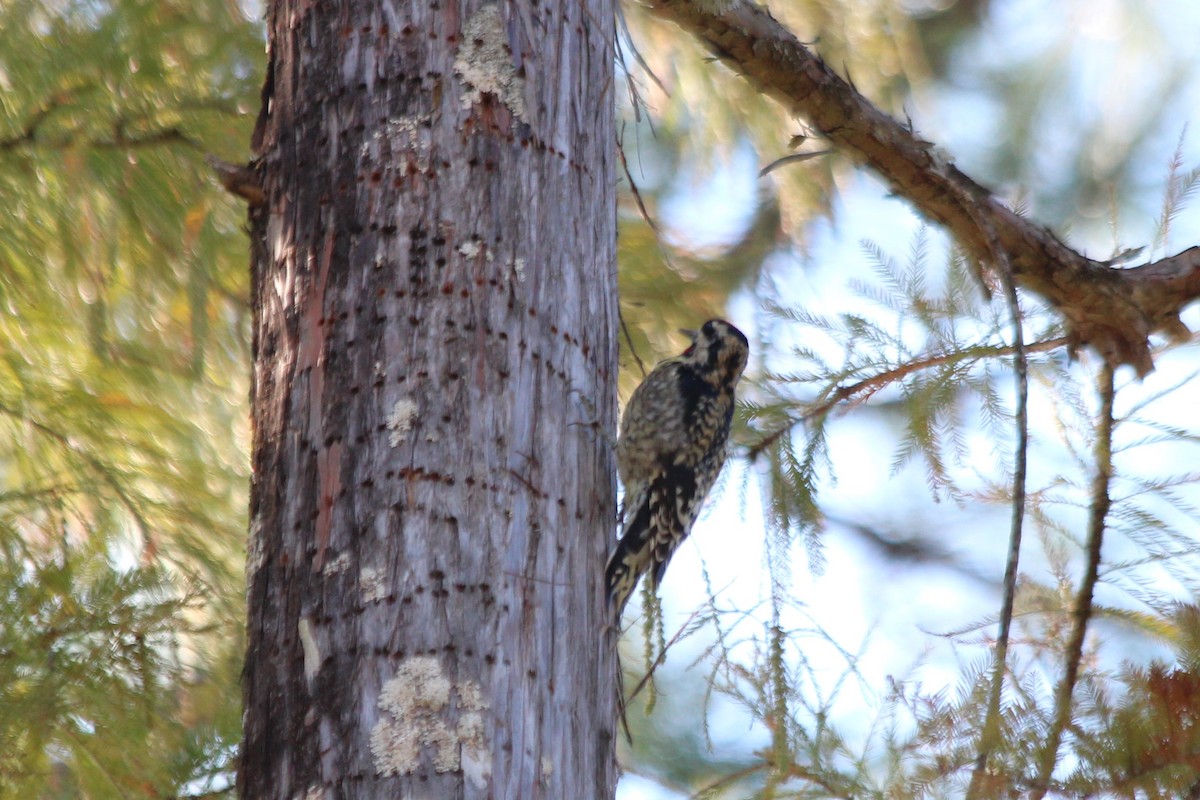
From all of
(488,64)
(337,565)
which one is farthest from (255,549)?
(488,64)

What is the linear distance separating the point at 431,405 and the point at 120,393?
5.24 feet

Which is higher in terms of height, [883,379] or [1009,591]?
[883,379]

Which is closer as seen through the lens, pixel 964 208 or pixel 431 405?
pixel 431 405

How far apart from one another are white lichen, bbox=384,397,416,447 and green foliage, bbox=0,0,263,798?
111cm

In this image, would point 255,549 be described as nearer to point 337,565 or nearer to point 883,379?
point 337,565

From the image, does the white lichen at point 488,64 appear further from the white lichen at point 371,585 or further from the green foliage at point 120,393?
the green foliage at point 120,393

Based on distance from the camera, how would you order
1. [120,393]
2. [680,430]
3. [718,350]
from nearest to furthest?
1. [120,393]
2. [680,430]
3. [718,350]

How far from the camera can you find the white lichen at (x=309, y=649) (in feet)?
6.18

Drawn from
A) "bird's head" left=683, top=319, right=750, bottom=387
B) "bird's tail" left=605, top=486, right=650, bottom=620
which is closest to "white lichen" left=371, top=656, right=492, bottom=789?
"bird's tail" left=605, top=486, right=650, bottom=620

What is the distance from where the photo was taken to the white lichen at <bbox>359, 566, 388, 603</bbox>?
6.21ft

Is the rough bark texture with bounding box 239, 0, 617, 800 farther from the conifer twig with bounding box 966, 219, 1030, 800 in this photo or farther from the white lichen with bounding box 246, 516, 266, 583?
the conifer twig with bounding box 966, 219, 1030, 800

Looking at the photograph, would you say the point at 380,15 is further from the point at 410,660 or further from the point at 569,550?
the point at 410,660

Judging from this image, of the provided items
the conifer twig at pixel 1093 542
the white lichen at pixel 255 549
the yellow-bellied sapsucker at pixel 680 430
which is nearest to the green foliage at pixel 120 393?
the white lichen at pixel 255 549

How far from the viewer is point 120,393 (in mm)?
3309
